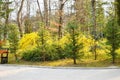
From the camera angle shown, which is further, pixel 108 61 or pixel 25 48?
pixel 25 48

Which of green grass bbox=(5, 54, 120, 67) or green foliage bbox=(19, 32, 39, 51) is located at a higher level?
green foliage bbox=(19, 32, 39, 51)

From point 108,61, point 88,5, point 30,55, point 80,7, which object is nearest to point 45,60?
point 30,55

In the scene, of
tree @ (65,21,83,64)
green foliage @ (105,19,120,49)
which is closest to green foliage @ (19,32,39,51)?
tree @ (65,21,83,64)

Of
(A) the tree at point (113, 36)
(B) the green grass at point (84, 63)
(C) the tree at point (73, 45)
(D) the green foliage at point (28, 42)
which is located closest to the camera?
(B) the green grass at point (84, 63)

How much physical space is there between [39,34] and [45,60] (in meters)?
1.48

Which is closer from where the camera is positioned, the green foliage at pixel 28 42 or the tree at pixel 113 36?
the tree at pixel 113 36

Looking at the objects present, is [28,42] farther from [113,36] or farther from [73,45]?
[113,36]

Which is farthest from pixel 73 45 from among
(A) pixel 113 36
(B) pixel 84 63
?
(A) pixel 113 36

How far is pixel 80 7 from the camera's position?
89.3ft

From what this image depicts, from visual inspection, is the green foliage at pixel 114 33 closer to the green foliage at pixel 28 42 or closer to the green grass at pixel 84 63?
the green grass at pixel 84 63

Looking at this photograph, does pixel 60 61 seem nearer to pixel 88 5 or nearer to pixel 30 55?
pixel 30 55

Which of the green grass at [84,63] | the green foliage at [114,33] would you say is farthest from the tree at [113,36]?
Answer: the green grass at [84,63]

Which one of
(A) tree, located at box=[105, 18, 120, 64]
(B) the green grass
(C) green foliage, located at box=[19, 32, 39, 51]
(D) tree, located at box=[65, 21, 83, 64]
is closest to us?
(B) the green grass

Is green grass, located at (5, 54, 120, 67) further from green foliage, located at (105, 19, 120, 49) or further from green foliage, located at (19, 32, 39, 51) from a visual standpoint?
green foliage, located at (19, 32, 39, 51)
